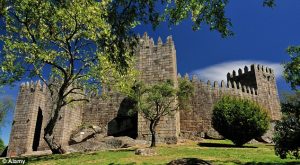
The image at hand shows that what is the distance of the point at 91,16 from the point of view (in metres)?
17.2

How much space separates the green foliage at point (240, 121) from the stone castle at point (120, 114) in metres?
4.44

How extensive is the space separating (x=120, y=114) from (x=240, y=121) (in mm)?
13044

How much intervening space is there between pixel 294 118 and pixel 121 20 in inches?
327

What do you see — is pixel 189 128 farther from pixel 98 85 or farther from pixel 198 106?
pixel 98 85

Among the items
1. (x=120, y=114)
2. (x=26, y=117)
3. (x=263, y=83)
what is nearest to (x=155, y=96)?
(x=120, y=114)

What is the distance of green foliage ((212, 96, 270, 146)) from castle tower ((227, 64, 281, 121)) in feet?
55.6

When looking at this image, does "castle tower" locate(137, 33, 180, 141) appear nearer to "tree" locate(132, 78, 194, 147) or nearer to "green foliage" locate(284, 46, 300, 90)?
"tree" locate(132, 78, 194, 147)

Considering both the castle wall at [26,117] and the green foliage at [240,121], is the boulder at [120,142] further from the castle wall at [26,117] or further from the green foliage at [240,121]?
the castle wall at [26,117]

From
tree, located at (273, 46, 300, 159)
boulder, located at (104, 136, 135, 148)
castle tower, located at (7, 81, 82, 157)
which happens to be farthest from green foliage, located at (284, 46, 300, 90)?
castle tower, located at (7, 81, 82, 157)

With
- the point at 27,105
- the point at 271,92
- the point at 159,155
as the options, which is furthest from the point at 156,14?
the point at 271,92

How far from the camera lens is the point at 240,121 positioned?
2778 cm

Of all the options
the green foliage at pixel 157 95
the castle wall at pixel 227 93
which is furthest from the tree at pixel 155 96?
the castle wall at pixel 227 93

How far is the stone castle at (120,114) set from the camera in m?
31.3

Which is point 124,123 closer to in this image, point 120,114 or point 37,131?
point 120,114
